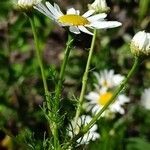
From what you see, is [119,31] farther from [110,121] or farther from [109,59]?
[110,121]

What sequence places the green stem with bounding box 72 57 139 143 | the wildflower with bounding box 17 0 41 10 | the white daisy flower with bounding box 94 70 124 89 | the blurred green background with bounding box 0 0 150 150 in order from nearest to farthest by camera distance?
the green stem with bounding box 72 57 139 143 → the wildflower with bounding box 17 0 41 10 → the blurred green background with bounding box 0 0 150 150 → the white daisy flower with bounding box 94 70 124 89

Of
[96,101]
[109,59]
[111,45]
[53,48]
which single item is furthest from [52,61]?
[96,101]

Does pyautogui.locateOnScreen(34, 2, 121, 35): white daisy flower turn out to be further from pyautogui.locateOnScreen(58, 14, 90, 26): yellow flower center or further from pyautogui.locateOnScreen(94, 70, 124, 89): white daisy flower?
pyautogui.locateOnScreen(94, 70, 124, 89): white daisy flower

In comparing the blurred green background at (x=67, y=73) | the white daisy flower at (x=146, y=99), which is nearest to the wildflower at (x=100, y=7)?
the blurred green background at (x=67, y=73)

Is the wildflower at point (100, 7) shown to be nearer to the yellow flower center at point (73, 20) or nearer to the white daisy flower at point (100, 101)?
the yellow flower center at point (73, 20)

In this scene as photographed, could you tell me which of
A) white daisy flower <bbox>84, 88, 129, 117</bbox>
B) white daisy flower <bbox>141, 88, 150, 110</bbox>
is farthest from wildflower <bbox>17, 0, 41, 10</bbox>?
white daisy flower <bbox>141, 88, 150, 110</bbox>

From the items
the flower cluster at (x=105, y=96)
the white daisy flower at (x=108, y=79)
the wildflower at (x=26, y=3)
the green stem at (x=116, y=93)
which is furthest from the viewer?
the white daisy flower at (x=108, y=79)

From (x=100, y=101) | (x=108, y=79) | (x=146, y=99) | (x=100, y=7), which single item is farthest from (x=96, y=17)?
(x=146, y=99)
